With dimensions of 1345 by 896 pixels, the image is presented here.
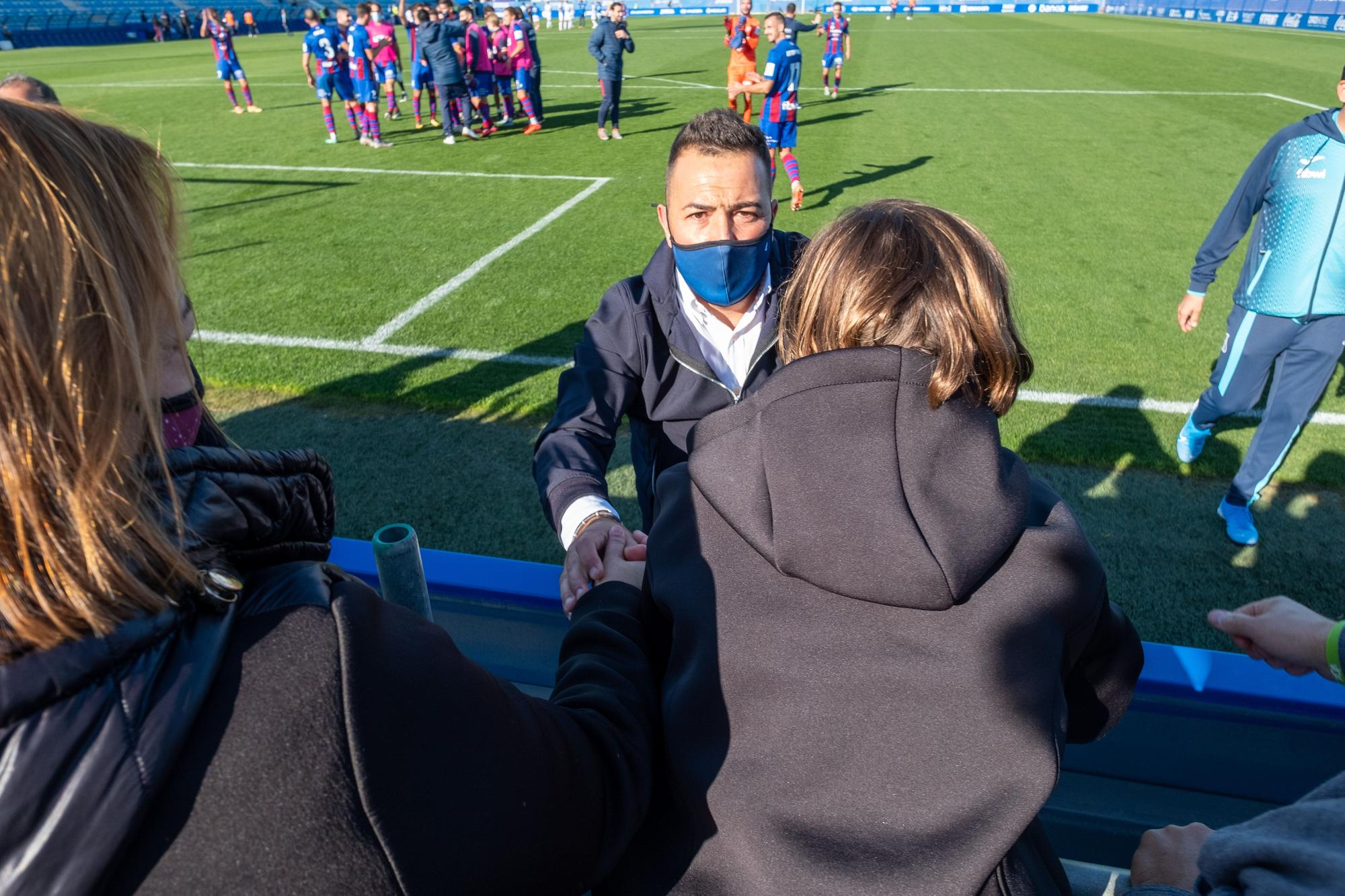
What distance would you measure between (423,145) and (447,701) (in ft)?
44.6

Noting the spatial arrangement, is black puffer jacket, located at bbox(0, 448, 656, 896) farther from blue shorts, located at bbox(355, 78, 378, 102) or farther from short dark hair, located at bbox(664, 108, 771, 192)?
blue shorts, located at bbox(355, 78, 378, 102)

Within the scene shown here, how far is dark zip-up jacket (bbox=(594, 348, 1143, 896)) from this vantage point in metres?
1.05

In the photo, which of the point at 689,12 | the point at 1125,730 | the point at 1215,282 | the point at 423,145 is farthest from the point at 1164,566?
the point at 689,12

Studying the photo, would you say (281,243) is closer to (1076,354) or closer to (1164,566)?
(1076,354)

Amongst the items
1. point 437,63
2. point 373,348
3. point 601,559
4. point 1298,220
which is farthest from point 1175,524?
point 437,63

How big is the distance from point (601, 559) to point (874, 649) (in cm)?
91

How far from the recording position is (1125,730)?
2107 millimetres

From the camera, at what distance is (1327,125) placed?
3.15m

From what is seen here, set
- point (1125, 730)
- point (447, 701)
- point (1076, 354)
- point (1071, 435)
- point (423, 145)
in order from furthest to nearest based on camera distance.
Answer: point (423, 145)
point (1076, 354)
point (1071, 435)
point (1125, 730)
point (447, 701)

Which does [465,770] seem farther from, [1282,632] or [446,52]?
[446,52]

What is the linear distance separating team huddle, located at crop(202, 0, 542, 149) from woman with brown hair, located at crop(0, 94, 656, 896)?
12260mm

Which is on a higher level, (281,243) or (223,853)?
(223,853)

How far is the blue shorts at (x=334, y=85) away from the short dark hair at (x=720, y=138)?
12178 millimetres

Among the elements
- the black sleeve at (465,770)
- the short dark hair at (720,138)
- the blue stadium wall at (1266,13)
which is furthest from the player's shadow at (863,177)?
the blue stadium wall at (1266,13)
